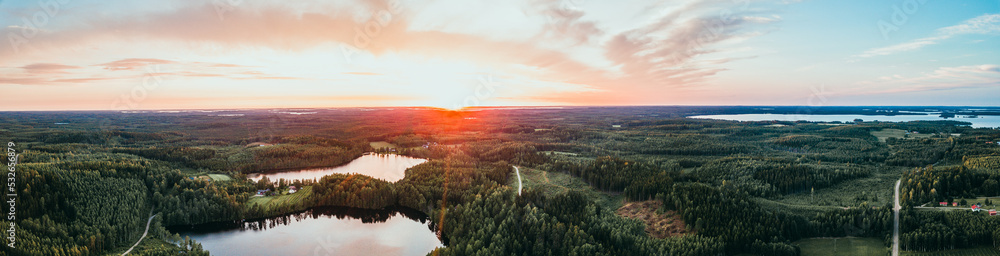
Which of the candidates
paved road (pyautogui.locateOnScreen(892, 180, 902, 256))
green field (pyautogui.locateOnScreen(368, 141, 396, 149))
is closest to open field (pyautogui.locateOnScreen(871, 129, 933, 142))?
paved road (pyautogui.locateOnScreen(892, 180, 902, 256))

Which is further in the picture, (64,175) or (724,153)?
(724,153)

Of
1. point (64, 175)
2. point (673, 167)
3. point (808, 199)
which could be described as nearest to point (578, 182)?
point (673, 167)

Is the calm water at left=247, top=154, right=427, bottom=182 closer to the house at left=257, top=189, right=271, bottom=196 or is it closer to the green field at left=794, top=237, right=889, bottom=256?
the house at left=257, top=189, right=271, bottom=196

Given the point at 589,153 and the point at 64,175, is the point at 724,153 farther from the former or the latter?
the point at 64,175

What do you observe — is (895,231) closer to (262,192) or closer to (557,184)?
(557,184)

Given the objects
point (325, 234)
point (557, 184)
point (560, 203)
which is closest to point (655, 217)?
point (560, 203)
